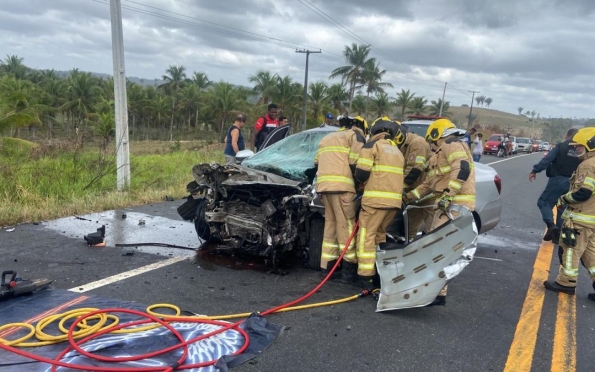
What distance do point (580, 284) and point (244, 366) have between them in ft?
13.1

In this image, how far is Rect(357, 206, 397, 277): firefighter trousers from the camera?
4.16 metres

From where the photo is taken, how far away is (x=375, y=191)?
4105 millimetres

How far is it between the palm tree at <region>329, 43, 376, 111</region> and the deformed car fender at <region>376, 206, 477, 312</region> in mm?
48709

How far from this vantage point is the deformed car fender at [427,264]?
3641mm

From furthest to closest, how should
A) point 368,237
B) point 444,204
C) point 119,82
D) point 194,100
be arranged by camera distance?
point 194,100
point 119,82
point 368,237
point 444,204

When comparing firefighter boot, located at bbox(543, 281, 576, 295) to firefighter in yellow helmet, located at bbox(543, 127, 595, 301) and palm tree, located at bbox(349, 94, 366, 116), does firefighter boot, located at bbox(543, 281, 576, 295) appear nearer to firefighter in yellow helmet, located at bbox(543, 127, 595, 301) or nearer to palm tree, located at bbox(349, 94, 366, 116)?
firefighter in yellow helmet, located at bbox(543, 127, 595, 301)

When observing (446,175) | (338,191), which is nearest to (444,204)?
(446,175)

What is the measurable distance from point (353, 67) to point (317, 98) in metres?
7.29

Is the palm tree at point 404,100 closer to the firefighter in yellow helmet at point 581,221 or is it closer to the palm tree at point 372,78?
the palm tree at point 372,78

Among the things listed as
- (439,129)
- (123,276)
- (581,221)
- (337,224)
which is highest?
(439,129)

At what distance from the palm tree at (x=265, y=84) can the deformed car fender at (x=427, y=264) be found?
45.8 metres

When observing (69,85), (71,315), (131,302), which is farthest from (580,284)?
(69,85)

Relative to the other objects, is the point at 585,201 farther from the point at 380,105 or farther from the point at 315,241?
the point at 380,105

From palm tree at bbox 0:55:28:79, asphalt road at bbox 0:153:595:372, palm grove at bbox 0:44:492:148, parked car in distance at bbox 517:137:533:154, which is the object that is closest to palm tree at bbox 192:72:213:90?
palm grove at bbox 0:44:492:148
